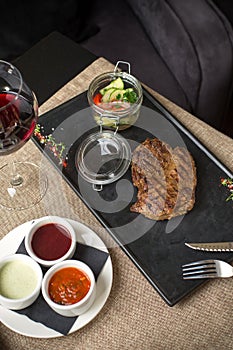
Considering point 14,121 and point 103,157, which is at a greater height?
point 14,121

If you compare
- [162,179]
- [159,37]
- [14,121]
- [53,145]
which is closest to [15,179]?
[53,145]

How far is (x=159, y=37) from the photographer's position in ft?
6.11

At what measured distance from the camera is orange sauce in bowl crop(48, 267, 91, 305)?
110cm

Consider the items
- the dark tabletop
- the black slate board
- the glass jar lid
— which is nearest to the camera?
the black slate board

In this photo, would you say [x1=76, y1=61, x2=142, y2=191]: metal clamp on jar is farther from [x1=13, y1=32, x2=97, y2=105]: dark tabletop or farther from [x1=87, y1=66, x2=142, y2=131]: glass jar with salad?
[x1=13, y1=32, x2=97, y2=105]: dark tabletop

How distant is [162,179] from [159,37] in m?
0.75

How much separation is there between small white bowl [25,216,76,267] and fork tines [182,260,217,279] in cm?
24

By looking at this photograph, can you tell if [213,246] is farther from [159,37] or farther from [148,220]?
[159,37]

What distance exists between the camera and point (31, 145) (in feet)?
4.58

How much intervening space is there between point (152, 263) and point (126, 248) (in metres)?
0.07

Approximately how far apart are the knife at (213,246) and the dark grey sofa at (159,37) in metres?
0.74

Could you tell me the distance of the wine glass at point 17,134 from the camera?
3.69 ft

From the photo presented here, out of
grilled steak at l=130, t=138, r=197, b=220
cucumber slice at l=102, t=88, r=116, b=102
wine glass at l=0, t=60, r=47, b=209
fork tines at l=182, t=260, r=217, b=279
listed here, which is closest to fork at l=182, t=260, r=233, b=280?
fork tines at l=182, t=260, r=217, b=279

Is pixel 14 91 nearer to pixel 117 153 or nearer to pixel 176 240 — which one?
pixel 117 153
